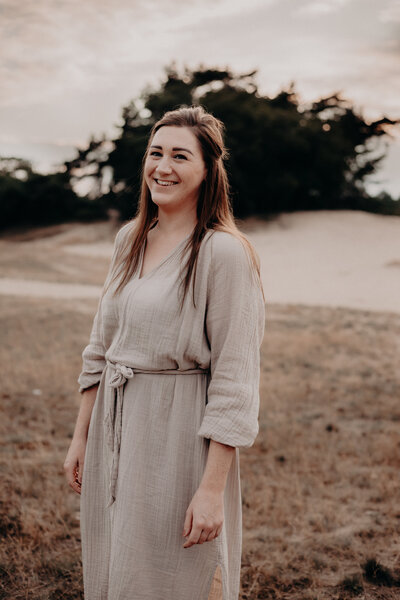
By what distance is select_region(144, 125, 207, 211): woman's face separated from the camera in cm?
182

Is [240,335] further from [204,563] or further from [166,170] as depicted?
[204,563]

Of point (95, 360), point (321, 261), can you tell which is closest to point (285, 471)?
point (95, 360)

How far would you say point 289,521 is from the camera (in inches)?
145

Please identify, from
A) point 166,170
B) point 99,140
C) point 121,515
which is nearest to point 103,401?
point 121,515

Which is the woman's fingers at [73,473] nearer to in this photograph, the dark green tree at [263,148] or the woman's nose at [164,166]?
the woman's nose at [164,166]

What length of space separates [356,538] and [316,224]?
28.3 metres

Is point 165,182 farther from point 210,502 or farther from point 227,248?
point 210,502

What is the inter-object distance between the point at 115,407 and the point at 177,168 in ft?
2.47

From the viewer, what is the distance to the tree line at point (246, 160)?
3066cm

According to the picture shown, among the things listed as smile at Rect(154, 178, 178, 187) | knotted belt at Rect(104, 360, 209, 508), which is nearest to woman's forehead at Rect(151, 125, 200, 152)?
smile at Rect(154, 178, 178, 187)

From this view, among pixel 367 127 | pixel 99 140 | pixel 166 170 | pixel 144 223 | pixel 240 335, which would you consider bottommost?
pixel 240 335

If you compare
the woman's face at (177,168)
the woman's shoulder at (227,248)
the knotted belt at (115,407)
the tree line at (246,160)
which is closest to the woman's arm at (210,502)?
the knotted belt at (115,407)

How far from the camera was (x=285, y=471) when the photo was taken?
4.48m

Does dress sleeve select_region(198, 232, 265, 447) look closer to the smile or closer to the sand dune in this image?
the smile
